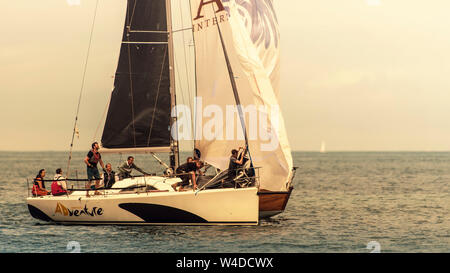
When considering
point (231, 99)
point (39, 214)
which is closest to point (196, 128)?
point (231, 99)

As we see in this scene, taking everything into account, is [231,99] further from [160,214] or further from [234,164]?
[160,214]

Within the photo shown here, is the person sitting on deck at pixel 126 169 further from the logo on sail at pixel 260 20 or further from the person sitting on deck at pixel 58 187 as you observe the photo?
the logo on sail at pixel 260 20

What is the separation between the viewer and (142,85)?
2512cm

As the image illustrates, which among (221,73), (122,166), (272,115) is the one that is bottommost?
(122,166)

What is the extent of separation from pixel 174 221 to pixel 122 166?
327cm

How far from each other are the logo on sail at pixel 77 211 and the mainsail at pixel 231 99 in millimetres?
3863

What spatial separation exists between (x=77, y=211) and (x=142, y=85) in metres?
5.15

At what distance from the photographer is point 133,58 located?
25172mm

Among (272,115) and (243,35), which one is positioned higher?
(243,35)

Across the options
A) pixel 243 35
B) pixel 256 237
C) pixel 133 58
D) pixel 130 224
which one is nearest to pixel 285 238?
pixel 256 237

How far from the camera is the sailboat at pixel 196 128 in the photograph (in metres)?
21.5

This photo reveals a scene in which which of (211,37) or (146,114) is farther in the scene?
(146,114)

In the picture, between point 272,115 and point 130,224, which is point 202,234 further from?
point 272,115
